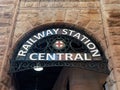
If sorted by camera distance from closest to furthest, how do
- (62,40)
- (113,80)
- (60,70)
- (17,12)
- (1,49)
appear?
(113,80)
(1,49)
(62,40)
(17,12)
(60,70)

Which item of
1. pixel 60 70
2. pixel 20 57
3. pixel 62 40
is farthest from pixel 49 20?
pixel 60 70

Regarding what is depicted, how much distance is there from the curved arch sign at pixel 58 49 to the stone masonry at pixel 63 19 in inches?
8.1

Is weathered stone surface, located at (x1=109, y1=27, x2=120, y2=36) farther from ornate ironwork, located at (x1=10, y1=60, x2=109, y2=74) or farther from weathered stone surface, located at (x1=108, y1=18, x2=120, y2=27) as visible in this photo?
ornate ironwork, located at (x1=10, y1=60, x2=109, y2=74)

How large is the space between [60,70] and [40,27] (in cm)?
286

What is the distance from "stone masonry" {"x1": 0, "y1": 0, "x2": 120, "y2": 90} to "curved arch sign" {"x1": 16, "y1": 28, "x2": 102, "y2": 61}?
205 millimetres

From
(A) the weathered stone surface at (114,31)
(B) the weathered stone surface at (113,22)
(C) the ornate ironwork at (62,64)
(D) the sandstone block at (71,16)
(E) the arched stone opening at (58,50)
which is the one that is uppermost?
(D) the sandstone block at (71,16)

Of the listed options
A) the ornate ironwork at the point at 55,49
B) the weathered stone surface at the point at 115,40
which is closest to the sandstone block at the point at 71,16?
the ornate ironwork at the point at 55,49

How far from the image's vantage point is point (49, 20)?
16.3ft

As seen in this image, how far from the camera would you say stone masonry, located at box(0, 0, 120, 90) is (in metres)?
4.49

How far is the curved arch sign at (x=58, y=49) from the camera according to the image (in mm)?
4434

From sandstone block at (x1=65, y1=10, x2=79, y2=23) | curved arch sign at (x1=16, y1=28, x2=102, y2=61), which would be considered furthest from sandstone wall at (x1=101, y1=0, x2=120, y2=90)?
sandstone block at (x1=65, y1=10, x2=79, y2=23)

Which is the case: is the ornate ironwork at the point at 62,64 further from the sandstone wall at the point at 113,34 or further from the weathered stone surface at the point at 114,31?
the weathered stone surface at the point at 114,31

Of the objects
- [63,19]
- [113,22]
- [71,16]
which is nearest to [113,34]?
[113,22]

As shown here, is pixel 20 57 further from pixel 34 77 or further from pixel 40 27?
pixel 34 77
